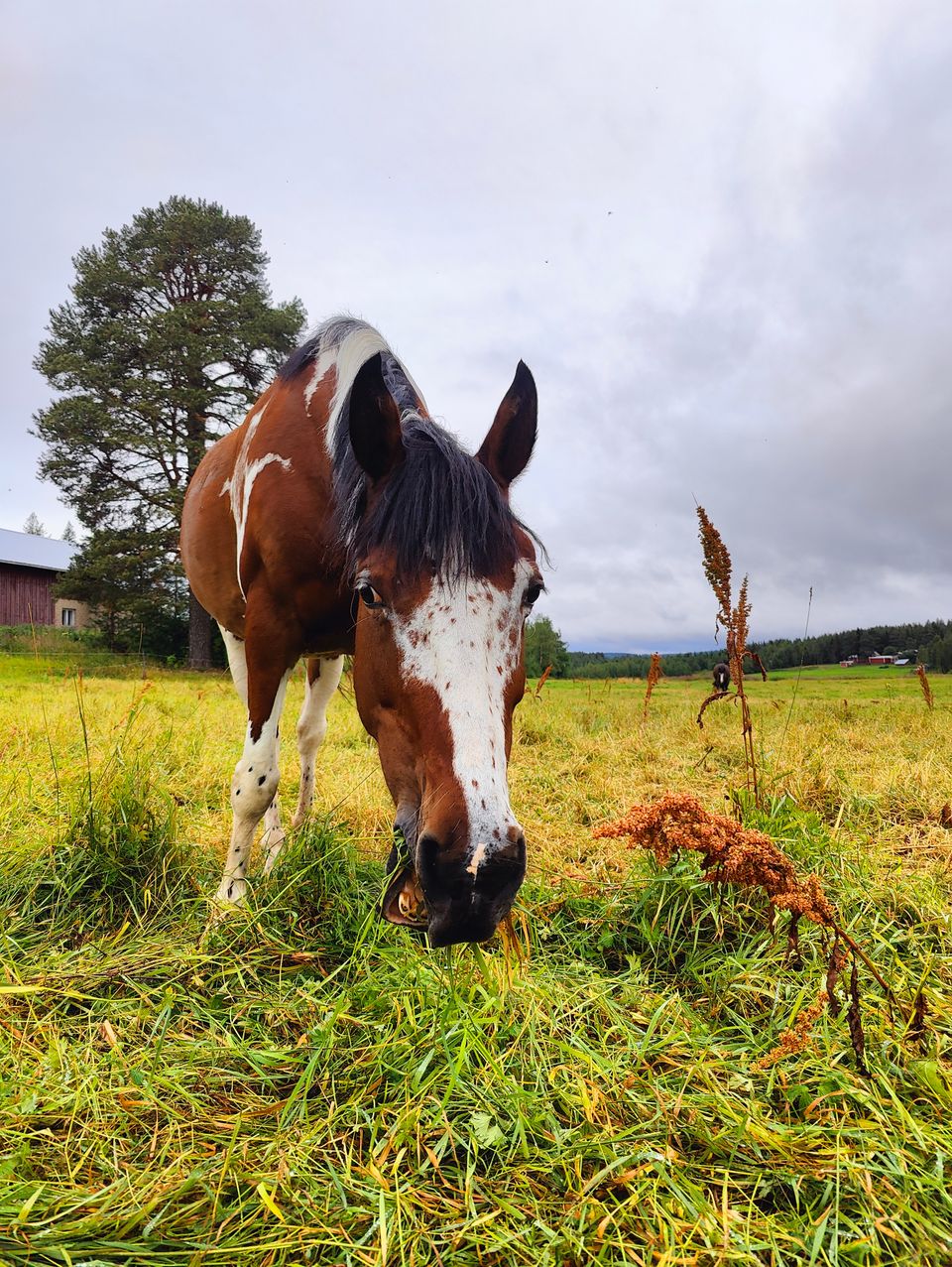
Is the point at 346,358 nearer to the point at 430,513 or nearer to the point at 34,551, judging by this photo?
the point at 430,513

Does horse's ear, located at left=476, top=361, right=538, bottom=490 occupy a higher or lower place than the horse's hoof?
higher

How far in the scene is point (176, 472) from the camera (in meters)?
20.4

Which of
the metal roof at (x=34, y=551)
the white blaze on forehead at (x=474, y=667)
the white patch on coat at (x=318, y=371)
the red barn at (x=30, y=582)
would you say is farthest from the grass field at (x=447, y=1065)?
the metal roof at (x=34, y=551)

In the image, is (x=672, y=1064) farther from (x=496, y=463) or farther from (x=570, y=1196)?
(x=496, y=463)

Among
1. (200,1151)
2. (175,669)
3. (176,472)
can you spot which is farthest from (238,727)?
(176,472)

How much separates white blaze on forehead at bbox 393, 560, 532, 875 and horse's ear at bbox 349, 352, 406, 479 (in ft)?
2.31

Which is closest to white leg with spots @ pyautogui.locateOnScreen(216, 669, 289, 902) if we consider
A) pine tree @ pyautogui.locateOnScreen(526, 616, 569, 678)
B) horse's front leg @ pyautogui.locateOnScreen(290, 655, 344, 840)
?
horse's front leg @ pyautogui.locateOnScreen(290, 655, 344, 840)

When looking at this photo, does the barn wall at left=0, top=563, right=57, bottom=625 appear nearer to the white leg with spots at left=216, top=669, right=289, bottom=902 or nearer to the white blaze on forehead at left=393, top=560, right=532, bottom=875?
the white leg with spots at left=216, top=669, right=289, bottom=902

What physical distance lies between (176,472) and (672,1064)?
22.4 m

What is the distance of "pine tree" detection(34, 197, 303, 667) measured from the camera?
65.3 feet

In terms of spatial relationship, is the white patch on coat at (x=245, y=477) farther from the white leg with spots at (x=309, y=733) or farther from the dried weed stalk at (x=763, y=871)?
the dried weed stalk at (x=763, y=871)

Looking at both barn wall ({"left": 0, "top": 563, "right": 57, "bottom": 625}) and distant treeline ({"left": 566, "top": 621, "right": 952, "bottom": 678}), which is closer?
distant treeline ({"left": 566, "top": 621, "right": 952, "bottom": 678})

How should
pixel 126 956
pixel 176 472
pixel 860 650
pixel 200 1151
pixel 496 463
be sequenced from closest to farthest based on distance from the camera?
pixel 200 1151, pixel 126 956, pixel 496 463, pixel 860 650, pixel 176 472

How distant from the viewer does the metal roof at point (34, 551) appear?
3586cm
